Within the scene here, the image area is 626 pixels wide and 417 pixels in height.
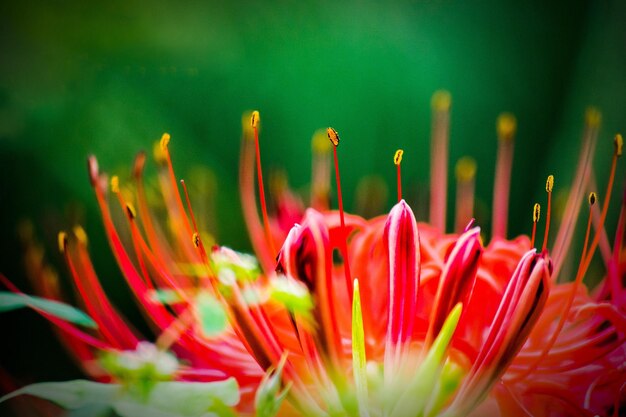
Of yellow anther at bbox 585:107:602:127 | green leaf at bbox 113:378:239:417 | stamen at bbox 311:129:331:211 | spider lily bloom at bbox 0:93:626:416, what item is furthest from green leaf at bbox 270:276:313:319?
yellow anther at bbox 585:107:602:127

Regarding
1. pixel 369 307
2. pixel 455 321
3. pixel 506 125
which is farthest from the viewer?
pixel 506 125

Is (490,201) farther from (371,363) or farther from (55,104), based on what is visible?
(55,104)

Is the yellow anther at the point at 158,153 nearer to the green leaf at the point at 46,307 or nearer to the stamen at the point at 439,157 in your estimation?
the green leaf at the point at 46,307

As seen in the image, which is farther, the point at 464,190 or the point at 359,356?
the point at 464,190

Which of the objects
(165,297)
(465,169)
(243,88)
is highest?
(243,88)

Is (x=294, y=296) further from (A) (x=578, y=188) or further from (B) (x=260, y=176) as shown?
(A) (x=578, y=188)

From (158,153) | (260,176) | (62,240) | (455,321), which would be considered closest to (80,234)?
(62,240)

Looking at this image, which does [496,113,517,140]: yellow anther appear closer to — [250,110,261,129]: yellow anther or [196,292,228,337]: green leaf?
[250,110,261,129]: yellow anther
